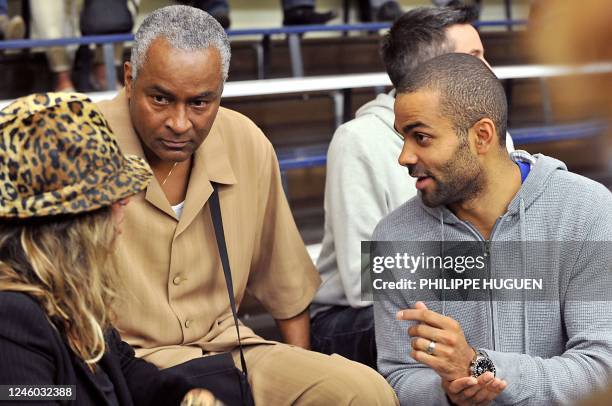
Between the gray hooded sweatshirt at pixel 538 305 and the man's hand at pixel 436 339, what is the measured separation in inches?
5.2

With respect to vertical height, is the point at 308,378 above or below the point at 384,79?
below

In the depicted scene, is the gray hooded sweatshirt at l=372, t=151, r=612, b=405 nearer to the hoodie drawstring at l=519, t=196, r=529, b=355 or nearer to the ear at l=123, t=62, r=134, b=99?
the hoodie drawstring at l=519, t=196, r=529, b=355

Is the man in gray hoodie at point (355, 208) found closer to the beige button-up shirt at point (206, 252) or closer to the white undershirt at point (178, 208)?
the beige button-up shirt at point (206, 252)

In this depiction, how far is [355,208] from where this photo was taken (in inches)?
92.7

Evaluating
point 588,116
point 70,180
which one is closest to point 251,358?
point 70,180

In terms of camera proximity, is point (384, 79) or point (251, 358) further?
point (384, 79)

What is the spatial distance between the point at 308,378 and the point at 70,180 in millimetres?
858

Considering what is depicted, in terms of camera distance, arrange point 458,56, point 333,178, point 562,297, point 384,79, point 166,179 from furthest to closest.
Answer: point 384,79, point 333,178, point 166,179, point 458,56, point 562,297

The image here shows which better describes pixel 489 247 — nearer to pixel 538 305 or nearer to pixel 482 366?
pixel 538 305

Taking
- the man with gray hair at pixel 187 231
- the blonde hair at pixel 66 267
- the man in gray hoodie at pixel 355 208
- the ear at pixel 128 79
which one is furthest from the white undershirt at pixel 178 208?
the blonde hair at pixel 66 267

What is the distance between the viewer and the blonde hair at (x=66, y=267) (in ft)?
4.27

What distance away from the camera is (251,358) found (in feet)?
6.73

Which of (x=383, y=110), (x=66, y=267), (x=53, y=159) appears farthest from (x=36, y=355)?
(x=383, y=110)

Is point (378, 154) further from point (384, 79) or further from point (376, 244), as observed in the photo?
point (384, 79)
